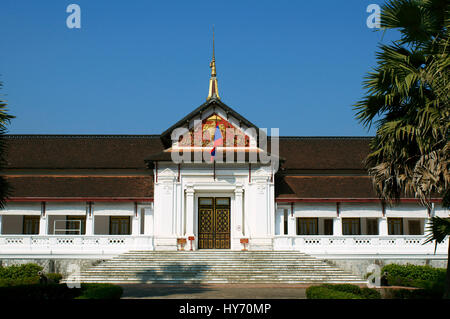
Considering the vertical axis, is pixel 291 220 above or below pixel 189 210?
below

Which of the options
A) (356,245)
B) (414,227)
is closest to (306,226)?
(356,245)

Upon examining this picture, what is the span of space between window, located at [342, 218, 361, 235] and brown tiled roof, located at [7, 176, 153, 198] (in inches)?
466

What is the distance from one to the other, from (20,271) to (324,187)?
55.7 feet

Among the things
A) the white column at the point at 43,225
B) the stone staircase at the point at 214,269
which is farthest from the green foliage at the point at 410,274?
the white column at the point at 43,225

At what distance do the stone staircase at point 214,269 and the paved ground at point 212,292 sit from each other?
1669 millimetres

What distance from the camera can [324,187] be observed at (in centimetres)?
3003

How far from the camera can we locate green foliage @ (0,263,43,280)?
23391mm

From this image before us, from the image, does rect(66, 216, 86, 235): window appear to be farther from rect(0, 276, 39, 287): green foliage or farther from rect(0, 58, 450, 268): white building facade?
rect(0, 276, 39, 287): green foliage

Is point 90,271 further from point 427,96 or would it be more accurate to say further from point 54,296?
point 427,96

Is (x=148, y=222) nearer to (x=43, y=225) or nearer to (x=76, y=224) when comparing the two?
(x=76, y=224)

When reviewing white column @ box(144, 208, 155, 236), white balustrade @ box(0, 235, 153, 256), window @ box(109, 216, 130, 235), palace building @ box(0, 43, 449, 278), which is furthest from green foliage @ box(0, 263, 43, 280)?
window @ box(109, 216, 130, 235)

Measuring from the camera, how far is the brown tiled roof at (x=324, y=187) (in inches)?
1145

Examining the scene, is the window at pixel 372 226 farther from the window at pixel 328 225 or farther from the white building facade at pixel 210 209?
the window at pixel 328 225

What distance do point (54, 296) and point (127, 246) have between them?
1187 cm
